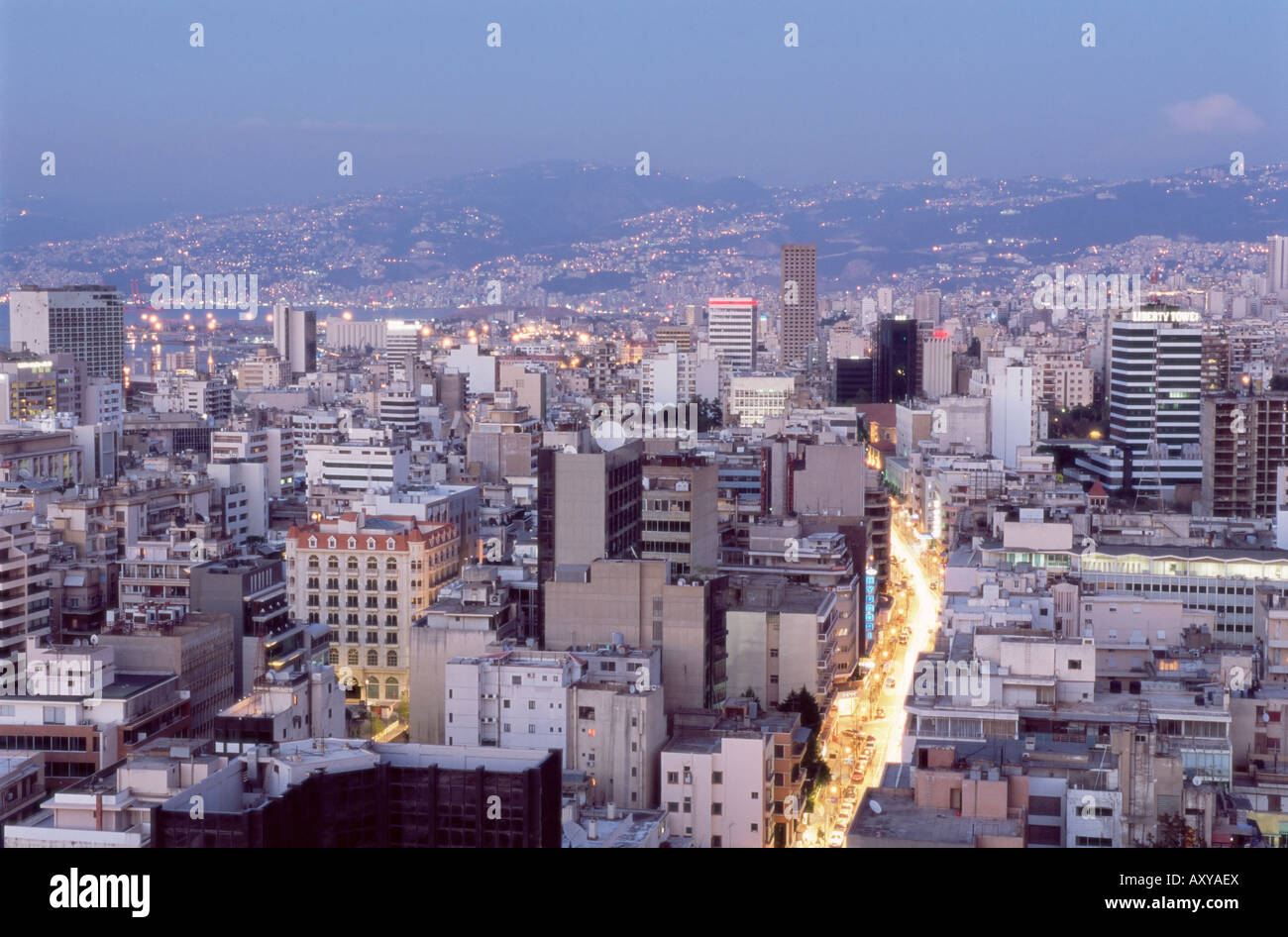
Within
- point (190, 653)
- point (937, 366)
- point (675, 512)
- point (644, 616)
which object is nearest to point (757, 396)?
point (937, 366)

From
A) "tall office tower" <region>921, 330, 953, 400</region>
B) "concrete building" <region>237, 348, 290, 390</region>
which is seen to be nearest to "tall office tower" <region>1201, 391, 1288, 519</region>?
"tall office tower" <region>921, 330, 953, 400</region>

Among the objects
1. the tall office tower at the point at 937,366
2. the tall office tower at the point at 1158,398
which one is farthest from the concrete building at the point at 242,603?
the tall office tower at the point at 937,366

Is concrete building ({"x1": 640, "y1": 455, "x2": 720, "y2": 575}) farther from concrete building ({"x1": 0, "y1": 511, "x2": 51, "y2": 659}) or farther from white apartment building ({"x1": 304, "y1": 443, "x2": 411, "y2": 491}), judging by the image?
white apartment building ({"x1": 304, "y1": 443, "x2": 411, "y2": 491})

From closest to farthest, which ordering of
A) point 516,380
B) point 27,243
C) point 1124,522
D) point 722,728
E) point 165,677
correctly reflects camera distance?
point 722,728, point 165,677, point 1124,522, point 27,243, point 516,380

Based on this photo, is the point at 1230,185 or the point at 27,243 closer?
the point at 27,243

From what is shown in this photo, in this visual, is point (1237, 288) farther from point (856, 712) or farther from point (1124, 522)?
point (856, 712)

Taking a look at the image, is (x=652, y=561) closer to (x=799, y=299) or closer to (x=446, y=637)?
(x=446, y=637)
